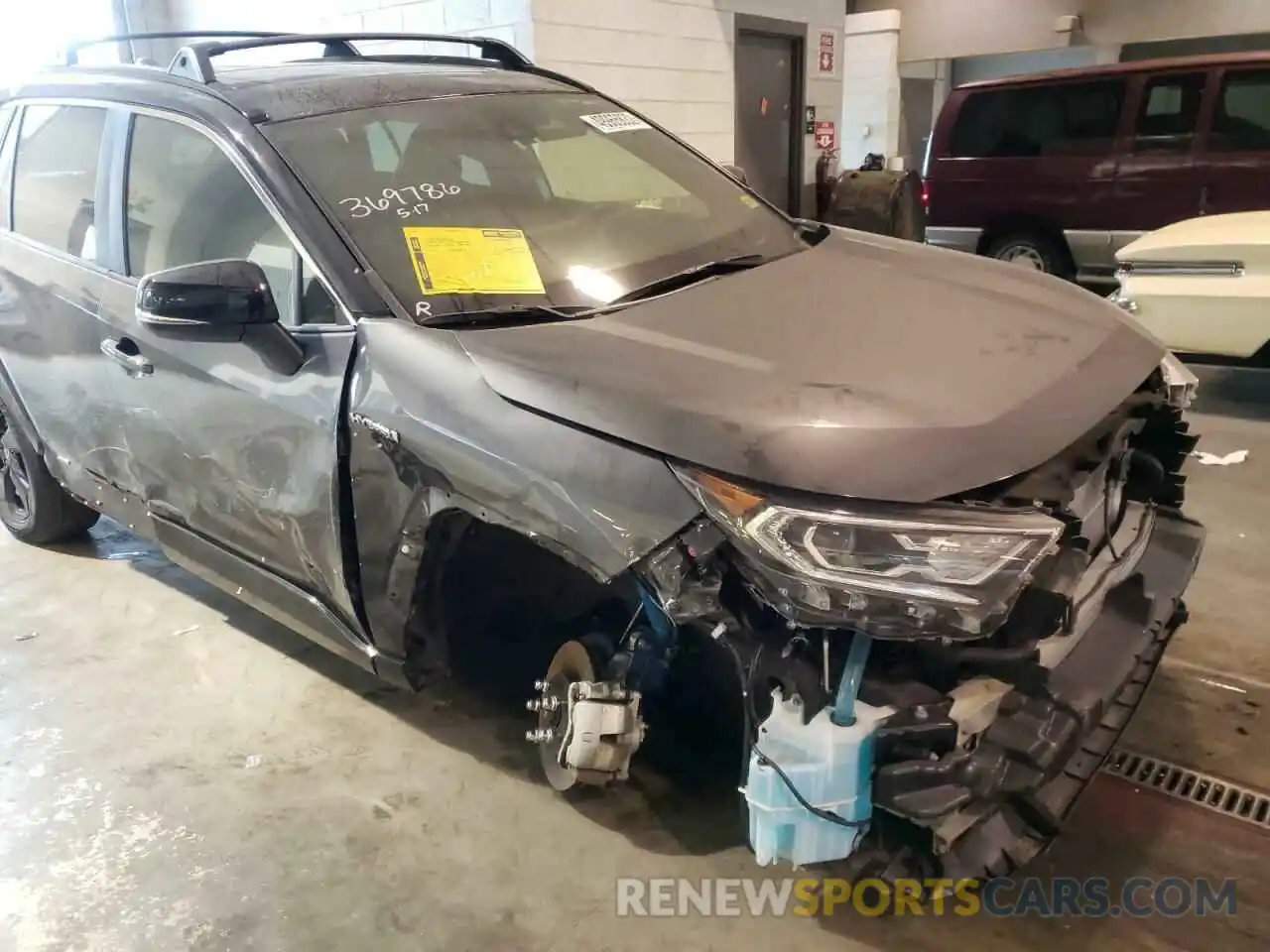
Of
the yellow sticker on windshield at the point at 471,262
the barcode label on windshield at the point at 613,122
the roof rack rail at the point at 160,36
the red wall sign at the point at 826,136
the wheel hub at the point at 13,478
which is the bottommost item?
the wheel hub at the point at 13,478

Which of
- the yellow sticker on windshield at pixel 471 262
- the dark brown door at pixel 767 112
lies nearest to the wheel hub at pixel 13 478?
the yellow sticker on windshield at pixel 471 262

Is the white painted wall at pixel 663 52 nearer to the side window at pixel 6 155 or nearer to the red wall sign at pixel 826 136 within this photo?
the red wall sign at pixel 826 136

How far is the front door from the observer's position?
2.15 m

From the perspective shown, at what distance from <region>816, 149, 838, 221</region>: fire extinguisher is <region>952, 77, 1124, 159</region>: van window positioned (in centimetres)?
94

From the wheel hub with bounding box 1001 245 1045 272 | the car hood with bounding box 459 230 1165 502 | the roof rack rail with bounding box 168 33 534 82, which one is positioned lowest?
the wheel hub with bounding box 1001 245 1045 272

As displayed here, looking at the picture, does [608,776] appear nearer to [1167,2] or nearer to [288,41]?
[288,41]

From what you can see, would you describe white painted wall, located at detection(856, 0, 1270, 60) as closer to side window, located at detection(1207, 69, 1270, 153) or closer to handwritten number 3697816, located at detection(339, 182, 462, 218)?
side window, located at detection(1207, 69, 1270, 153)

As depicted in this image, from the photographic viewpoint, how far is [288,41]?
268 cm

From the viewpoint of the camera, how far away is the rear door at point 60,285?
9.03ft

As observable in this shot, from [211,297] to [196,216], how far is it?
1.72ft

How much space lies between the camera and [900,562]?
155 cm

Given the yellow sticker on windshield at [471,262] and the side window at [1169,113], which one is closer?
the yellow sticker on windshield at [471,262]

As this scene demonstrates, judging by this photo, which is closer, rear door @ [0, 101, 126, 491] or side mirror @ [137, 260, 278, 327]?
side mirror @ [137, 260, 278, 327]

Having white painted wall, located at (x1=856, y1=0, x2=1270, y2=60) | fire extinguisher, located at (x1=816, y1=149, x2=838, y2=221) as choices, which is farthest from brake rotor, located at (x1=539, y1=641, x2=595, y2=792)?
white painted wall, located at (x1=856, y1=0, x2=1270, y2=60)
